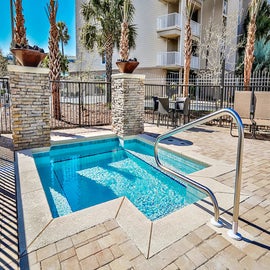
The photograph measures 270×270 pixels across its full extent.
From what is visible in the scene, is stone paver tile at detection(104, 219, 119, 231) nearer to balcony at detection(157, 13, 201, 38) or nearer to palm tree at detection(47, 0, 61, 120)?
palm tree at detection(47, 0, 61, 120)

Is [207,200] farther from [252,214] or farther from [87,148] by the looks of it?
[87,148]

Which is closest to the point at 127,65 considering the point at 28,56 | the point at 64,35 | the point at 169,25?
the point at 28,56

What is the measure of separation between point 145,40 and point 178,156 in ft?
48.5

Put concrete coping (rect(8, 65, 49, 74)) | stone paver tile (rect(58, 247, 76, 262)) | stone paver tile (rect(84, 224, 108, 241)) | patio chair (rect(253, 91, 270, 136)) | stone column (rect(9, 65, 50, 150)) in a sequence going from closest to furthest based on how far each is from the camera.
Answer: stone paver tile (rect(58, 247, 76, 262))
stone paver tile (rect(84, 224, 108, 241))
concrete coping (rect(8, 65, 49, 74))
stone column (rect(9, 65, 50, 150))
patio chair (rect(253, 91, 270, 136))

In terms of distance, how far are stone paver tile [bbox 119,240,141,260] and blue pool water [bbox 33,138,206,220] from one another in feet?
3.46

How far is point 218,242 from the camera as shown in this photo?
1.95 m

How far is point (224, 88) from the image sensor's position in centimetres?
762

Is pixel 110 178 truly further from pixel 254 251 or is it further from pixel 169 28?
pixel 169 28

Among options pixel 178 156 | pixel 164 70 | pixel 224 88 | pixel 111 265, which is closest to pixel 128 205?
pixel 111 265

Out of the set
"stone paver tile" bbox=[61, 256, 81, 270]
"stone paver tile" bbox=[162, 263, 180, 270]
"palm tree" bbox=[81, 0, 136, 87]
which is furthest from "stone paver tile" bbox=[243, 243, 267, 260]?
"palm tree" bbox=[81, 0, 136, 87]

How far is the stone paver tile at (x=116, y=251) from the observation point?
1798 millimetres

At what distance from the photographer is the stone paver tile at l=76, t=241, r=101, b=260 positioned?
1.79 metres

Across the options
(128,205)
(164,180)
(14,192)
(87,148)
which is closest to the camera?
(128,205)

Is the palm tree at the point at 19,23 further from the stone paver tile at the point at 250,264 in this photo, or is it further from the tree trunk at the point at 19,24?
the stone paver tile at the point at 250,264
